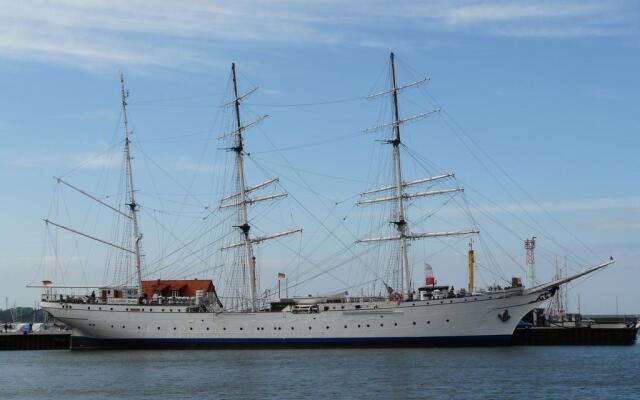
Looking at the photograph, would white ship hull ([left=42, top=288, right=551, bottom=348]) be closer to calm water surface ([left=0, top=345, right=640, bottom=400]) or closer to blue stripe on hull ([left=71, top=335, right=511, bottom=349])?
blue stripe on hull ([left=71, top=335, right=511, bottom=349])

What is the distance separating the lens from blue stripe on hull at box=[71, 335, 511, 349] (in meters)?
71.1

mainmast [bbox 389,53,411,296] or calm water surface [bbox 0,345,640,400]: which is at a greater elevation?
mainmast [bbox 389,53,411,296]

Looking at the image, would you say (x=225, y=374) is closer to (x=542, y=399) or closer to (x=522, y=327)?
(x=542, y=399)

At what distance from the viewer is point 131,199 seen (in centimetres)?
8106

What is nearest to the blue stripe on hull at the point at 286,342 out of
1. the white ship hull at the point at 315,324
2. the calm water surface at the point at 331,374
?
the white ship hull at the point at 315,324

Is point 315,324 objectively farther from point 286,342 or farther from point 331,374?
point 331,374

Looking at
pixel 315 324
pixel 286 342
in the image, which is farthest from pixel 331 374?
pixel 286 342

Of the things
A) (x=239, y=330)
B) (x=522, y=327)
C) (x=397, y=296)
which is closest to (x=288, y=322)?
(x=239, y=330)

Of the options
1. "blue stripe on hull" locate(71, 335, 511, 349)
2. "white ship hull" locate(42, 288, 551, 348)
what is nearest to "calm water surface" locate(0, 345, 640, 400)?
"blue stripe on hull" locate(71, 335, 511, 349)

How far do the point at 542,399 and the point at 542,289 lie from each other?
97.9ft

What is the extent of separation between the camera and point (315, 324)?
240 ft

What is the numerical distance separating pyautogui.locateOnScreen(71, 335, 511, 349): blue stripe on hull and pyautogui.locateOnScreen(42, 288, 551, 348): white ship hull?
0.07 m

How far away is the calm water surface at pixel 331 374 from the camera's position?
45844 millimetres

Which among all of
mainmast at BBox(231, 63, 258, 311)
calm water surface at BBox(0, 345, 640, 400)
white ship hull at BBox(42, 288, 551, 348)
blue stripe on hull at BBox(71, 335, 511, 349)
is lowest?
calm water surface at BBox(0, 345, 640, 400)
